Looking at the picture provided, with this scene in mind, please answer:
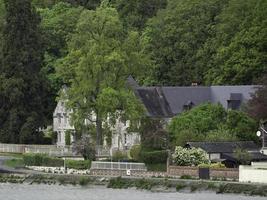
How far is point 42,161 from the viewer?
103000 millimetres

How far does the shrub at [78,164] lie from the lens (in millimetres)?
99625

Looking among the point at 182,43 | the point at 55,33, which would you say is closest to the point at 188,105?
the point at 182,43

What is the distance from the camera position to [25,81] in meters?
120

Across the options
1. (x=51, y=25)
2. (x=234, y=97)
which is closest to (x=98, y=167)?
(x=234, y=97)

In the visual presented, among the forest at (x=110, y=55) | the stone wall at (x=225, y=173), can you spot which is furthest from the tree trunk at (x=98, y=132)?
the stone wall at (x=225, y=173)

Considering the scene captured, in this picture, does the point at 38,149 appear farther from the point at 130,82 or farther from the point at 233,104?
the point at 233,104

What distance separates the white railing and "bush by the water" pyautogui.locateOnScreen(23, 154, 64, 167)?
4118mm

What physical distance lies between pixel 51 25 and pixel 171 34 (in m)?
16.3

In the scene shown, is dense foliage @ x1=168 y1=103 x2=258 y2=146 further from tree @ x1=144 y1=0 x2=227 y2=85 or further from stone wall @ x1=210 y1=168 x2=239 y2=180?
tree @ x1=144 y1=0 x2=227 y2=85

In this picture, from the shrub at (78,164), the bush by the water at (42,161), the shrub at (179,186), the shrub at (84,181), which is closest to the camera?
the shrub at (179,186)

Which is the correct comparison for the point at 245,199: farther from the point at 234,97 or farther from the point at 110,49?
the point at 234,97

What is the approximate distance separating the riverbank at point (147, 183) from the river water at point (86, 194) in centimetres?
126

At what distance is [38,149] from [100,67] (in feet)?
40.2

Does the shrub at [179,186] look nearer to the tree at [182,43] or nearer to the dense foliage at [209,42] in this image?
the dense foliage at [209,42]
